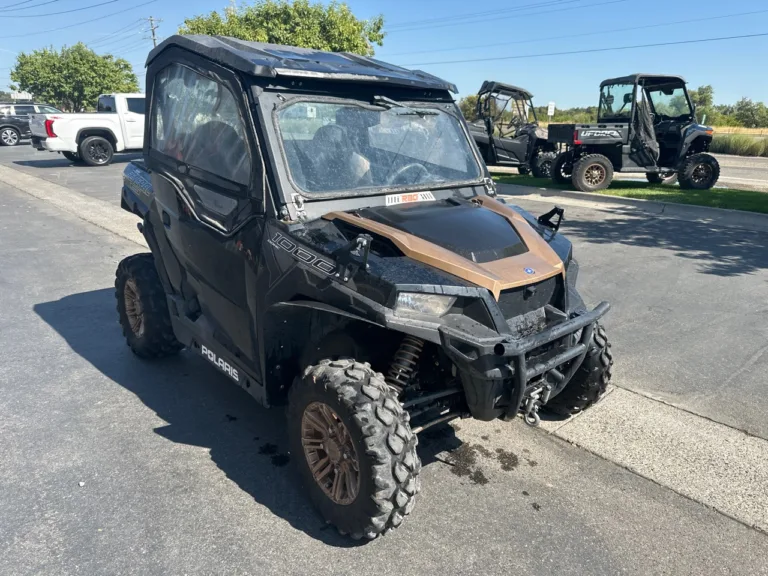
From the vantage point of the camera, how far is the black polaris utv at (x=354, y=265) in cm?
256

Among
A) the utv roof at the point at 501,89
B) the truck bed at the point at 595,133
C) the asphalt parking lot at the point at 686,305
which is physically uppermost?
the utv roof at the point at 501,89

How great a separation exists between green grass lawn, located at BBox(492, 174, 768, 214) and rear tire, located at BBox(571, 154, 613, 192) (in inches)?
10.5

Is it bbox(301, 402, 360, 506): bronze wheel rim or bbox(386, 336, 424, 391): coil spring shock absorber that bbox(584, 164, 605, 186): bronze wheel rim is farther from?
bbox(301, 402, 360, 506): bronze wheel rim

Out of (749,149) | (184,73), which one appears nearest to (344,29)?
(749,149)

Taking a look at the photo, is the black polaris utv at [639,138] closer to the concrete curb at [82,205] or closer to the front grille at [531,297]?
the concrete curb at [82,205]

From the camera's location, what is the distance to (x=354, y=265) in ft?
8.55

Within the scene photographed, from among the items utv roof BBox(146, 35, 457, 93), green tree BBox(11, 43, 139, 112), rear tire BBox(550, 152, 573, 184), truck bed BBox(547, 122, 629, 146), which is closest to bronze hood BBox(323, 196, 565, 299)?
utv roof BBox(146, 35, 457, 93)

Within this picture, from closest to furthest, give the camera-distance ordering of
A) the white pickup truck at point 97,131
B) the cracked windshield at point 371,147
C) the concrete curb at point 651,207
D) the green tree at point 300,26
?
1. the cracked windshield at point 371,147
2. the concrete curb at point 651,207
3. the white pickup truck at point 97,131
4. the green tree at point 300,26

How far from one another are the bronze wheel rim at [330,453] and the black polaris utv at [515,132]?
45.9 ft

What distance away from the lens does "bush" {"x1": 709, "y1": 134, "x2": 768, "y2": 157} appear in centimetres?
2666

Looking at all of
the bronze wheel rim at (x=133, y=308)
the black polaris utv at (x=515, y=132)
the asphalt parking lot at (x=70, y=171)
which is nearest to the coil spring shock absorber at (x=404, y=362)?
the bronze wheel rim at (x=133, y=308)

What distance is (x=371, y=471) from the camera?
2496 mm

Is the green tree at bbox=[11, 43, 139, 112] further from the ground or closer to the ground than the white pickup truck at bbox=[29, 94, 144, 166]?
further from the ground

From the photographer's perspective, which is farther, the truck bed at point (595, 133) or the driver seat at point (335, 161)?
the truck bed at point (595, 133)
